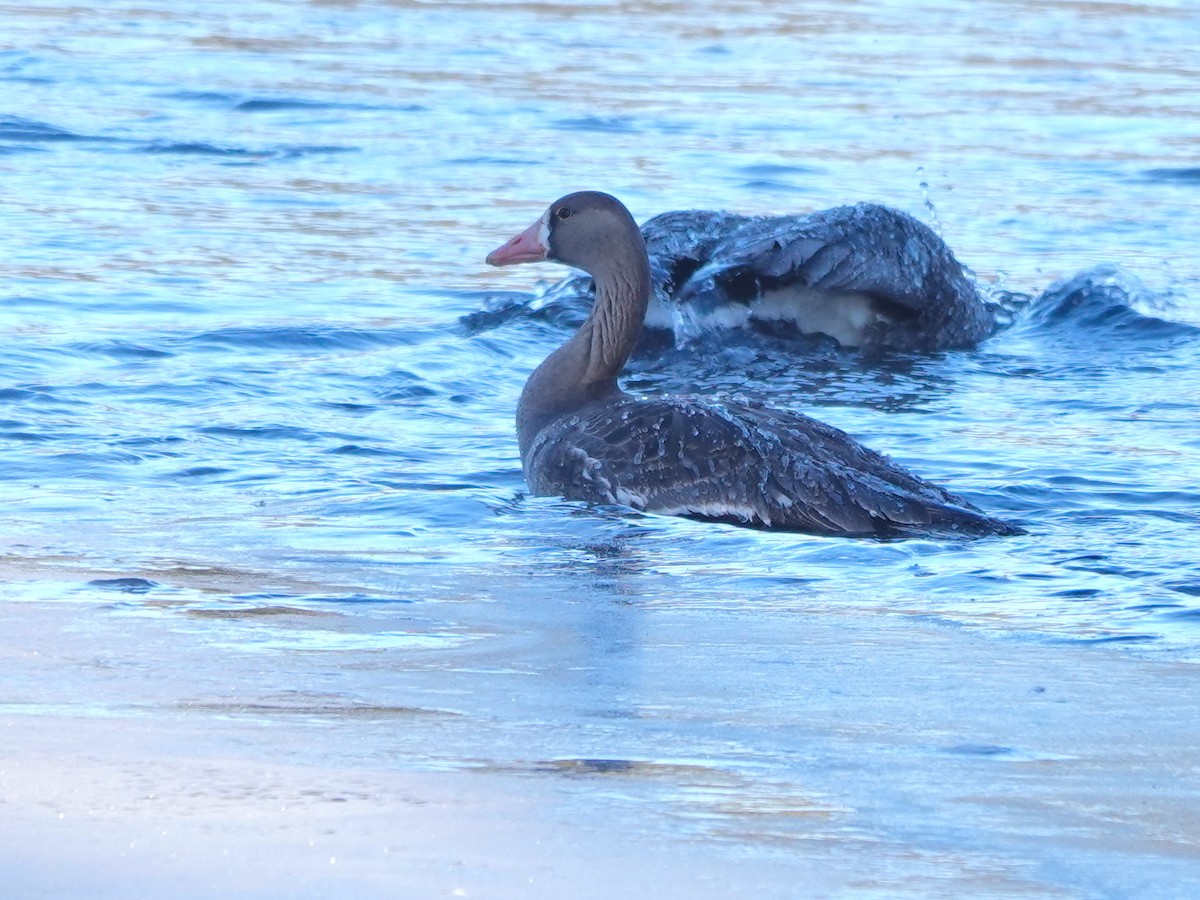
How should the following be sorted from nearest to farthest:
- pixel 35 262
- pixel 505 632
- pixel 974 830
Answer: pixel 974 830
pixel 505 632
pixel 35 262

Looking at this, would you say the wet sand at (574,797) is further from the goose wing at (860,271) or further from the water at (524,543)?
the goose wing at (860,271)

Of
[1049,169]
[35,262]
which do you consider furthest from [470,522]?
[1049,169]

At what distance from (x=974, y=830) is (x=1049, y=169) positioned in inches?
514

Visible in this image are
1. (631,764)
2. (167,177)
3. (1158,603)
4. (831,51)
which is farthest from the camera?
(831,51)

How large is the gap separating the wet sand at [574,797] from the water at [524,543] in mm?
12

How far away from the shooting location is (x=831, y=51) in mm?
22516

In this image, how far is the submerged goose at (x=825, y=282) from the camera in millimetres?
11484

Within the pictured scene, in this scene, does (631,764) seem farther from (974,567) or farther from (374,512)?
(374,512)

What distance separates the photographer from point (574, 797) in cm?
410

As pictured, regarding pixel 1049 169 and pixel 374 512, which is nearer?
pixel 374 512

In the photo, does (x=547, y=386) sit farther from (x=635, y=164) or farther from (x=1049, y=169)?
(x=1049, y=169)

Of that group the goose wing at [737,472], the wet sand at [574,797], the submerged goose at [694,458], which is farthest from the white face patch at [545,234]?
the wet sand at [574,797]

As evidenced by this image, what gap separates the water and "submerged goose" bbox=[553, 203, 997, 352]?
285 millimetres

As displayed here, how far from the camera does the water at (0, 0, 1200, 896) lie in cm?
397
